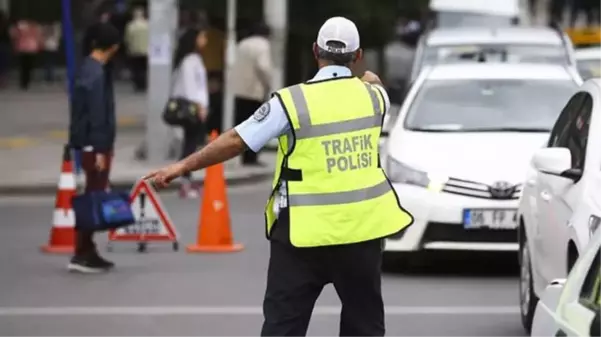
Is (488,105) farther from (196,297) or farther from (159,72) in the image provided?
(159,72)

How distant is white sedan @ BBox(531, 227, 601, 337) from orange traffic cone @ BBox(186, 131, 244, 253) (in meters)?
8.23

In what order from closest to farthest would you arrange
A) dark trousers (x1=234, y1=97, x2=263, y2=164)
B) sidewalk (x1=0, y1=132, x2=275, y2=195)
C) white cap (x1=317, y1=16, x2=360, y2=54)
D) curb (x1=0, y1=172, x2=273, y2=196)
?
white cap (x1=317, y1=16, x2=360, y2=54)
curb (x1=0, y1=172, x2=273, y2=196)
sidewalk (x1=0, y1=132, x2=275, y2=195)
dark trousers (x1=234, y1=97, x2=263, y2=164)

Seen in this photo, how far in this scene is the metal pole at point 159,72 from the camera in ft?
69.2

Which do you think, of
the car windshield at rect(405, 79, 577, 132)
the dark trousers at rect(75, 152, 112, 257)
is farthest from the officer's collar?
the car windshield at rect(405, 79, 577, 132)

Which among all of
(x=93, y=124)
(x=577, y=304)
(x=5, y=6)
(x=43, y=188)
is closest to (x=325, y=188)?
(x=577, y=304)

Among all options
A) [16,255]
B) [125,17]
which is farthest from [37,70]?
[16,255]

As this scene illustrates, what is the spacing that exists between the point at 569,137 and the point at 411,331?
1.47 metres

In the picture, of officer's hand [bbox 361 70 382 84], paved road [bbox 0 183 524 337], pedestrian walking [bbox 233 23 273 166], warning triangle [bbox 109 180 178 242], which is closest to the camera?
officer's hand [bbox 361 70 382 84]

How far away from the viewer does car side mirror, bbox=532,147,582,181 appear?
9086mm

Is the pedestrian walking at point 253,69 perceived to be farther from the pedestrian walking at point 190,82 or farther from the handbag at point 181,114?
the handbag at point 181,114

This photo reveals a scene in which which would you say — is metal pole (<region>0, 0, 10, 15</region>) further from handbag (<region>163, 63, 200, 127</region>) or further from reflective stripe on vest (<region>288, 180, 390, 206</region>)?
reflective stripe on vest (<region>288, 180, 390, 206</region>)

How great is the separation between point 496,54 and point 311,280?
12652 millimetres

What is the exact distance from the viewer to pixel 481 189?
1198 centimetres

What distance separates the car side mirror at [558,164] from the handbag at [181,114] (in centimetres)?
992
